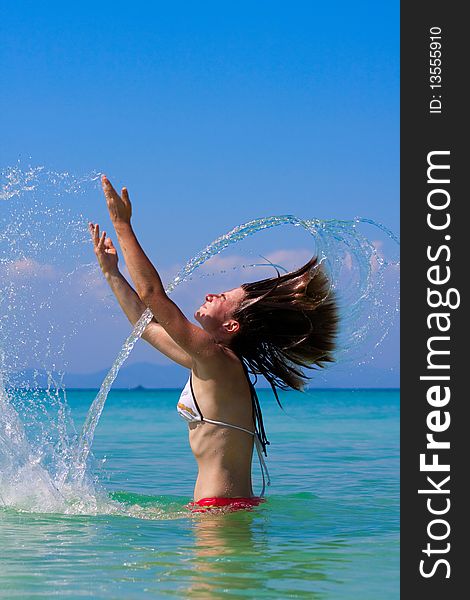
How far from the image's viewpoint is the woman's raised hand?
7.30 metres

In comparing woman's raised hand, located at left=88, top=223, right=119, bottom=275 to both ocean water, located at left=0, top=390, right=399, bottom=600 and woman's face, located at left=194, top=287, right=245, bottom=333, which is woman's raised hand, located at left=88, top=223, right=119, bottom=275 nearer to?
woman's face, located at left=194, top=287, right=245, bottom=333

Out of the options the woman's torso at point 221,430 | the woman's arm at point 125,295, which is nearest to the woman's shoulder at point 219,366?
the woman's torso at point 221,430

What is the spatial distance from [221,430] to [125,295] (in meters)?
1.25

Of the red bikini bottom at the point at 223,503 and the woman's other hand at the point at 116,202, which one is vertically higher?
the woman's other hand at the point at 116,202

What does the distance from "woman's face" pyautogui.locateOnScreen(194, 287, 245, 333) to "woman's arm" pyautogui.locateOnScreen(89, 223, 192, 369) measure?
0.42m

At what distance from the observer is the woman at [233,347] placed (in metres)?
6.38

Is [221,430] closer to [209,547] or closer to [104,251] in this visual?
[209,547]

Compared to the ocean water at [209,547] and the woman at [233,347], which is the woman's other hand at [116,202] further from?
the ocean water at [209,547]

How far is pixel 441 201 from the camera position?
20.1 feet

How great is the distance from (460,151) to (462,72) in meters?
0.54

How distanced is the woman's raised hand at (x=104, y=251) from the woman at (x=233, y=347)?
0.69m

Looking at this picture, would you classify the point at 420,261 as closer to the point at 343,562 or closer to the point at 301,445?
the point at 343,562

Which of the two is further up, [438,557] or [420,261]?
[420,261]

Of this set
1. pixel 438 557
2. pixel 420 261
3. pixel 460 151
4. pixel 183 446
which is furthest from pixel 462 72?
pixel 183 446
